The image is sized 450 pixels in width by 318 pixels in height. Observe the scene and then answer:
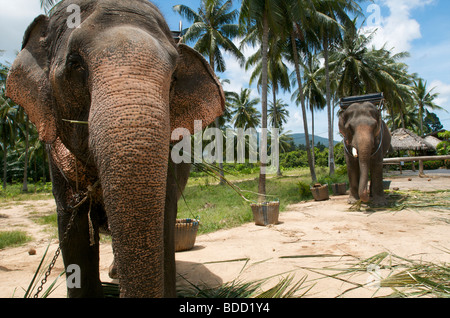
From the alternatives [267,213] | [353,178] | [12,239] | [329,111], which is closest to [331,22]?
[329,111]

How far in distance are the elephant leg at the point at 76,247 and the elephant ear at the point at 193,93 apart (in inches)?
42.4

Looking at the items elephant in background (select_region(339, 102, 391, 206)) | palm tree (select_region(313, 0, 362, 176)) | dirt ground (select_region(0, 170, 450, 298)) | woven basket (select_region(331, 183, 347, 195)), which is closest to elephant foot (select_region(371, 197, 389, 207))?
elephant in background (select_region(339, 102, 391, 206))

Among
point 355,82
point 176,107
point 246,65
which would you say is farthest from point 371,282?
point 355,82

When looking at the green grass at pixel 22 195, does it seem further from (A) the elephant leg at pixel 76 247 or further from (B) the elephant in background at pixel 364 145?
(A) the elephant leg at pixel 76 247

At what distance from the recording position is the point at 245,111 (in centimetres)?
4478

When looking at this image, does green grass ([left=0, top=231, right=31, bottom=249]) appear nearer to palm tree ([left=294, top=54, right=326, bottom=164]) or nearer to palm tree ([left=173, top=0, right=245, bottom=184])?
palm tree ([left=173, top=0, right=245, bottom=184])

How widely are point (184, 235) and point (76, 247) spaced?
8.13ft

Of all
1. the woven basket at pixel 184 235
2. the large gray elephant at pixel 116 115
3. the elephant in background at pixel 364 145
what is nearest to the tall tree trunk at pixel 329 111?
the elephant in background at pixel 364 145

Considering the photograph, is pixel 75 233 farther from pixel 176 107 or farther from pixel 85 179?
pixel 176 107

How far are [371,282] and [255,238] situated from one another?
9.51 feet

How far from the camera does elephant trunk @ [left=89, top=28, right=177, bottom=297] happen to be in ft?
5.03

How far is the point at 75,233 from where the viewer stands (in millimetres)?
2779

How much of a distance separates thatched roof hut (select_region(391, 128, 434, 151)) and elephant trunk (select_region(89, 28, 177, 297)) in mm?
29303

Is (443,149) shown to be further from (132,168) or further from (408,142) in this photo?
(132,168)
